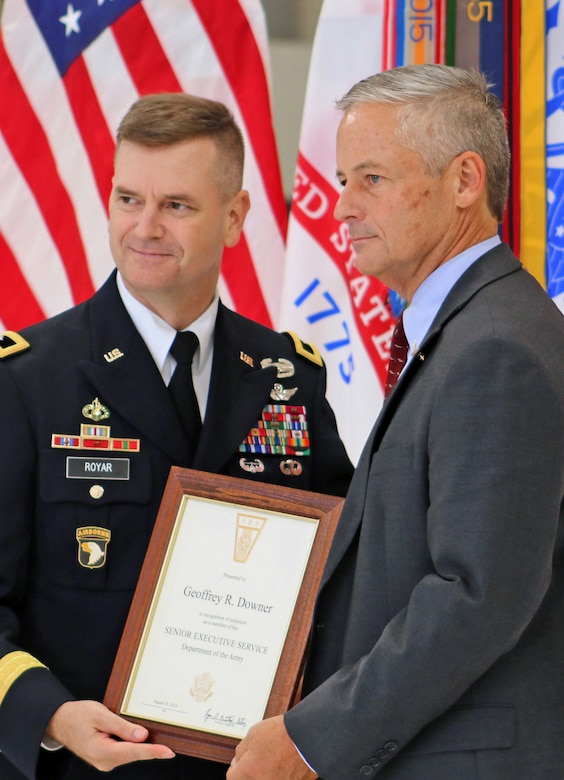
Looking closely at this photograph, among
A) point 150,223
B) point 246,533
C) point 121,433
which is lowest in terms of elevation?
point 246,533

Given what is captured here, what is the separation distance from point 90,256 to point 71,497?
1.68m

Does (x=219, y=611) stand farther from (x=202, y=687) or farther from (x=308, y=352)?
(x=308, y=352)

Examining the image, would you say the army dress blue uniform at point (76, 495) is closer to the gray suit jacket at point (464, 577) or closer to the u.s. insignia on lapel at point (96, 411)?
the u.s. insignia on lapel at point (96, 411)

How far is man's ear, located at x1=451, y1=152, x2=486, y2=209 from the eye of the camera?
1.84 meters

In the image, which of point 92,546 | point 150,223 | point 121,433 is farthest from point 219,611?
point 150,223

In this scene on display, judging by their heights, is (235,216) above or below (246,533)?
above

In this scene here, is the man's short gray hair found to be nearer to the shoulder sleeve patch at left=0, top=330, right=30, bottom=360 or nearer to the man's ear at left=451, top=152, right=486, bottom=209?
the man's ear at left=451, top=152, right=486, bottom=209

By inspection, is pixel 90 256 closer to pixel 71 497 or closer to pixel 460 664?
pixel 71 497

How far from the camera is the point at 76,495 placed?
6.73ft

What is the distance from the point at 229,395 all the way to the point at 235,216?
421mm

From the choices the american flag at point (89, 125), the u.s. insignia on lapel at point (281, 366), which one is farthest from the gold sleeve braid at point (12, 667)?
the american flag at point (89, 125)

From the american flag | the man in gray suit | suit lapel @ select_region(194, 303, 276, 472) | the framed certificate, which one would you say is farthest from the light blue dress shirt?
the american flag

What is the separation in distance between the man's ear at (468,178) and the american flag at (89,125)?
1.76 m

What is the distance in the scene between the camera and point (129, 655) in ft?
6.21
